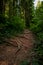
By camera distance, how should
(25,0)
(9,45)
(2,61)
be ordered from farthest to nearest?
1. (25,0)
2. (9,45)
3. (2,61)

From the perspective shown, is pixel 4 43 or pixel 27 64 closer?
pixel 27 64

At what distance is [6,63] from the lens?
16.7 feet

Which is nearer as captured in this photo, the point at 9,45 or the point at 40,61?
the point at 40,61

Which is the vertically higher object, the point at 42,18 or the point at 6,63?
the point at 42,18

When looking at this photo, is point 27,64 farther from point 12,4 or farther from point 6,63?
point 12,4

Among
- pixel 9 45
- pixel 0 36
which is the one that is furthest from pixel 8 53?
pixel 0 36

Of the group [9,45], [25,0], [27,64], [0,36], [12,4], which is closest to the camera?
[27,64]

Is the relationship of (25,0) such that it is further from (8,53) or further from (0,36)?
(8,53)

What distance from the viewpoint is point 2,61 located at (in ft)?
17.2

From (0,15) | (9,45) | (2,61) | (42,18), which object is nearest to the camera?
(2,61)

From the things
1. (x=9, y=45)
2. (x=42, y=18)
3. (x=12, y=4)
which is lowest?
(x=9, y=45)

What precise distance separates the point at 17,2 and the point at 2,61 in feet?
43.6

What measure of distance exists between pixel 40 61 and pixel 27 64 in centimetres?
48

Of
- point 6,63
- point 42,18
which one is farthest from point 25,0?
point 6,63
